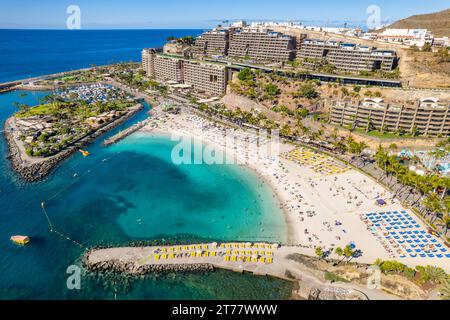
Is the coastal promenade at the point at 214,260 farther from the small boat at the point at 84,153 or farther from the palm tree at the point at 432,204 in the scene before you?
the small boat at the point at 84,153

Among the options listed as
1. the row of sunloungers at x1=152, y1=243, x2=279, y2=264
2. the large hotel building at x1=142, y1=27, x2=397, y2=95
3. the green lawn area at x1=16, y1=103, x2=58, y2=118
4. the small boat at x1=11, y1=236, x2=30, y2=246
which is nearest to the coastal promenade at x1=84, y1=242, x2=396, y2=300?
the row of sunloungers at x1=152, y1=243, x2=279, y2=264

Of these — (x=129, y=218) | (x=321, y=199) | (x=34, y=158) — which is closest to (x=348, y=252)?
(x=321, y=199)

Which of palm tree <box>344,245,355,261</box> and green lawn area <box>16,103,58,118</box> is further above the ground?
green lawn area <box>16,103,58,118</box>

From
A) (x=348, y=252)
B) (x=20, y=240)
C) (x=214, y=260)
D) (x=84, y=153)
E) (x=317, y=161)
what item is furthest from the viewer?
(x=84, y=153)

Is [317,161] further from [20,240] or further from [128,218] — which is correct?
[20,240]

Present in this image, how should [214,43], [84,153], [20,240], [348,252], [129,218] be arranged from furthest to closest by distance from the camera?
[214,43] < [84,153] < [129,218] < [20,240] < [348,252]

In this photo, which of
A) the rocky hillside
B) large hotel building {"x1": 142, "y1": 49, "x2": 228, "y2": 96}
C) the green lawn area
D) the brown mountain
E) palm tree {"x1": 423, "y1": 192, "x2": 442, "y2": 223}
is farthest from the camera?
the rocky hillside

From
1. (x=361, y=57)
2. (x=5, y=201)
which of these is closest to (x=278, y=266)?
(x=5, y=201)

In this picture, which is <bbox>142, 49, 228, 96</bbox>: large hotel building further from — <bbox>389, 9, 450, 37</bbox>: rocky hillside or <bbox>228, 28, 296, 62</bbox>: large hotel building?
<bbox>389, 9, 450, 37</bbox>: rocky hillside
